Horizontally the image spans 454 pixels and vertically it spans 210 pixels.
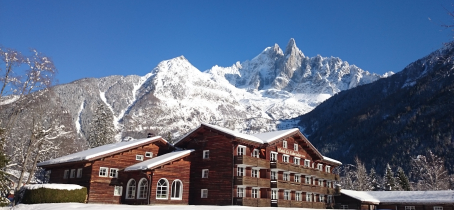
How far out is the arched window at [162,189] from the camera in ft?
128

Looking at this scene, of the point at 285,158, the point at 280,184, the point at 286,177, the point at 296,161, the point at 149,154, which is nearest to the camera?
the point at 149,154

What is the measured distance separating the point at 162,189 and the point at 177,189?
2742mm

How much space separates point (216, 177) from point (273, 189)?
8.26m

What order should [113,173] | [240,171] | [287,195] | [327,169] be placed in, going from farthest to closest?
[327,169], [287,195], [240,171], [113,173]

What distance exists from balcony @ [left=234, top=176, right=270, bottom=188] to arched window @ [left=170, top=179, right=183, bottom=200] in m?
6.63

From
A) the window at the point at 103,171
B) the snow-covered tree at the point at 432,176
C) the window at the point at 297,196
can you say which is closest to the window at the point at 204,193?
the window at the point at 103,171

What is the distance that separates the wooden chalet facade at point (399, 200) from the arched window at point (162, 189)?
34.1 metres

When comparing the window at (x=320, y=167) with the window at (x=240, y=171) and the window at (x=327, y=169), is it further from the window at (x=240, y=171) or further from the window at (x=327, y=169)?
the window at (x=240, y=171)

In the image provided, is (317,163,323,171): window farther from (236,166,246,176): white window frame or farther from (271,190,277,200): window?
(236,166,246,176): white window frame

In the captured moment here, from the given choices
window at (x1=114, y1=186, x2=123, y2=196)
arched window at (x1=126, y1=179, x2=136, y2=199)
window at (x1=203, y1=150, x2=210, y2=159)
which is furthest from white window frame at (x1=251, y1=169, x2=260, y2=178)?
window at (x1=114, y1=186, x2=123, y2=196)

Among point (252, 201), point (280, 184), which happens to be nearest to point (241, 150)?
point (252, 201)

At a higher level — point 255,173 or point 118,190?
point 255,173

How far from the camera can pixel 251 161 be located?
42094 millimetres

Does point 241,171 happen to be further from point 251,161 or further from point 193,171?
point 193,171
